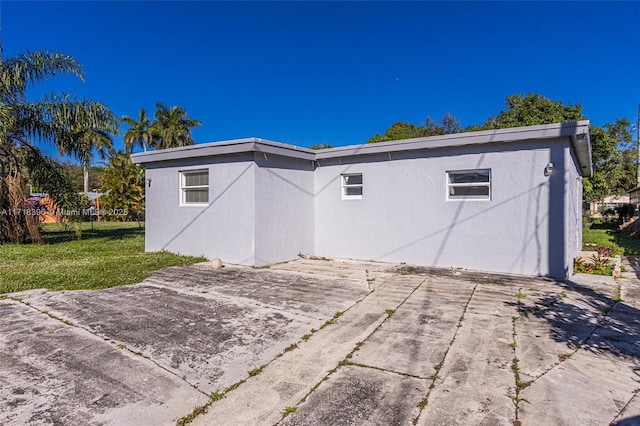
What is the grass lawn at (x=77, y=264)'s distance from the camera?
20.6 ft

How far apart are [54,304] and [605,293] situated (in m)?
8.49

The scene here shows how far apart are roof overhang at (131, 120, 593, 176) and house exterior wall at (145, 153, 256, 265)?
248 mm

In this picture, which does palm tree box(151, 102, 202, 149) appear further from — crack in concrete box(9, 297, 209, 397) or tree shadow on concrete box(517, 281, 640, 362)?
tree shadow on concrete box(517, 281, 640, 362)

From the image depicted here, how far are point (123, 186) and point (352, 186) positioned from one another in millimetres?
21299

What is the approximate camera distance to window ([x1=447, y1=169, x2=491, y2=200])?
7613mm

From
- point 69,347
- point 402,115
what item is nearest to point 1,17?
point 69,347

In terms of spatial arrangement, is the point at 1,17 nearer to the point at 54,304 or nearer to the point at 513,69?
the point at 54,304

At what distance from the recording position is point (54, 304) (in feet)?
16.5

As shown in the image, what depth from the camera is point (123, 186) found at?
24.8 m

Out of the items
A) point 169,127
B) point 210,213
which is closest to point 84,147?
point 210,213

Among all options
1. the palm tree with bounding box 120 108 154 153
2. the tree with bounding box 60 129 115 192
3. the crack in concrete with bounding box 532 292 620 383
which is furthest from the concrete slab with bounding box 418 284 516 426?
the palm tree with bounding box 120 108 154 153

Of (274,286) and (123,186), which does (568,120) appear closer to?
(274,286)

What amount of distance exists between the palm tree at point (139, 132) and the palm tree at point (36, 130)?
19.9 meters

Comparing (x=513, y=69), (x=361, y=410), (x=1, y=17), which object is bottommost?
(x=361, y=410)
